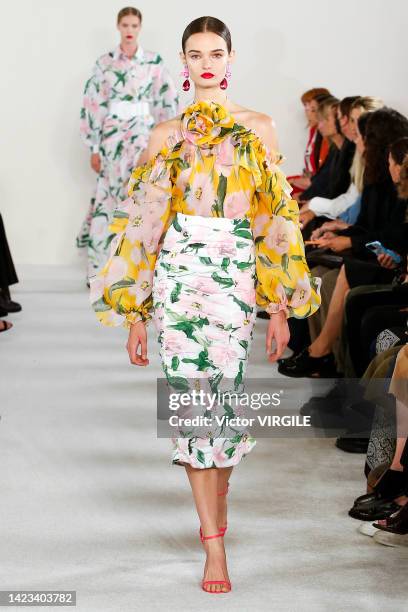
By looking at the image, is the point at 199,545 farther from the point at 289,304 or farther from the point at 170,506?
the point at 289,304

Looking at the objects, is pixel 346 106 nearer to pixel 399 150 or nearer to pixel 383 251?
pixel 399 150

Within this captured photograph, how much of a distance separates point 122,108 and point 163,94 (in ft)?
0.93

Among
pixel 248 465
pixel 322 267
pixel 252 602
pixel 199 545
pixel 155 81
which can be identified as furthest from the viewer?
pixel 155 81

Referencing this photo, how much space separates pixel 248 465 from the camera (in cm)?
378

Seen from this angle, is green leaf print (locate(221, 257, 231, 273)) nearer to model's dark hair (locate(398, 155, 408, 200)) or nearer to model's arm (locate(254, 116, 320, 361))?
model's arm (locate(254, 116, 320, 361))

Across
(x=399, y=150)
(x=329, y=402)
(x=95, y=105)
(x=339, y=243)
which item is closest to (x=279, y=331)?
(x=329, y=402)

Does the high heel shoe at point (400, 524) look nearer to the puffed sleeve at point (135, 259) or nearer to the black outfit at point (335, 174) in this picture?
the puffed sleeve at point (135, 259)

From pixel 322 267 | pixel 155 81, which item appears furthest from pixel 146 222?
pixel 155 81

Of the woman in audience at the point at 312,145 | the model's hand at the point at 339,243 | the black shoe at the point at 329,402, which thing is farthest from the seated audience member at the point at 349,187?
the black shoe at the point at 329,402

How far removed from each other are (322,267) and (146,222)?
90.3 inches

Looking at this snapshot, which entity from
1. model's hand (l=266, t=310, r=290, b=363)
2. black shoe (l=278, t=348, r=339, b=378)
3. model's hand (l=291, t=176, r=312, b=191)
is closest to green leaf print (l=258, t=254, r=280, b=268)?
model's hand (l=266, t=310, r=290, b=363)

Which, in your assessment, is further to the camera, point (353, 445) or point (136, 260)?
point (353, 445)

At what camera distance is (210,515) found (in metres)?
2.78

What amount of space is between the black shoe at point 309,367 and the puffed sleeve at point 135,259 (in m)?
1.88
